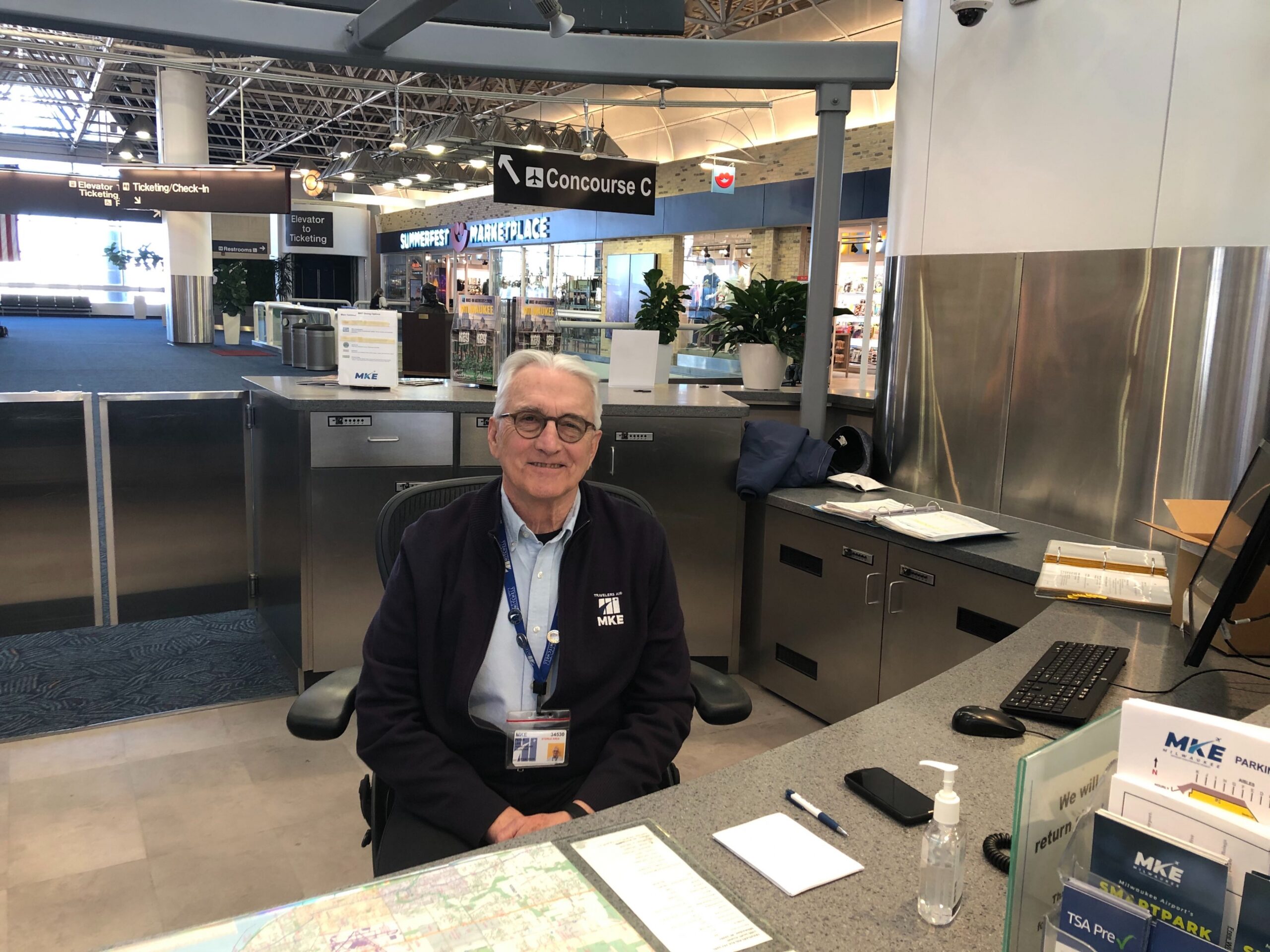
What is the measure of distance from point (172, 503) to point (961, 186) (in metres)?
3.76

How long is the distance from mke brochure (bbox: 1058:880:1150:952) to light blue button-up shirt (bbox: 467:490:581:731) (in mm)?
1073

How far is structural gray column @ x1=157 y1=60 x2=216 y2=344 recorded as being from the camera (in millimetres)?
14625

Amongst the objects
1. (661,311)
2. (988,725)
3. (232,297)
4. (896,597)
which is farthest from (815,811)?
(232,297)

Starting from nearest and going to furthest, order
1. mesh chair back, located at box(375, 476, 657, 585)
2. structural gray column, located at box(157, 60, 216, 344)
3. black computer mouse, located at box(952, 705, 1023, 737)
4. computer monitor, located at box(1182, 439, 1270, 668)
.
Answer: computer monitor, located at box(1182, 439, 1270, 668) → black computer mouse, located at box(952, 705, 1023, 737) → mesh chair back, located at box(375, 476, 657, 585) → structural gray column, located at box(157, 60, 216, 344)

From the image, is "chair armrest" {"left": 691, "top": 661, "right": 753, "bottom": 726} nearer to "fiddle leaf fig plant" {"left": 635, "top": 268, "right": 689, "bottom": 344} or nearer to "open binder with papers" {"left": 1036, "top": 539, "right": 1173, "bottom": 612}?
"open binder with papers" {"left": 1036, "top": 539, "right": 1173, "bottom": 612}

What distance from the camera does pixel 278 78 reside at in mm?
12031

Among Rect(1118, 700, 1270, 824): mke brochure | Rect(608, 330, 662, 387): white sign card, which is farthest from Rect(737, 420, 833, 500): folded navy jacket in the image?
Rect(1118, 700, 1270, 824): mke brochure

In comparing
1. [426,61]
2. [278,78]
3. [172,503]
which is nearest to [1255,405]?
[426,61]

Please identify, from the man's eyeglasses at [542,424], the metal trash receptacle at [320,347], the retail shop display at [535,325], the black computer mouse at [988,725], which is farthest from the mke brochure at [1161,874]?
the metal trash receptacle at [320,347]

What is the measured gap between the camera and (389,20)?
3234 millimetres

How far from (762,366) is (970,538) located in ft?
6.32

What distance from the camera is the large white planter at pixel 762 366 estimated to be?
192 inches

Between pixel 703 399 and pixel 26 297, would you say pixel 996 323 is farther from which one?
pixel 26 297

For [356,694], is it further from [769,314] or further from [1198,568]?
[769,314]
